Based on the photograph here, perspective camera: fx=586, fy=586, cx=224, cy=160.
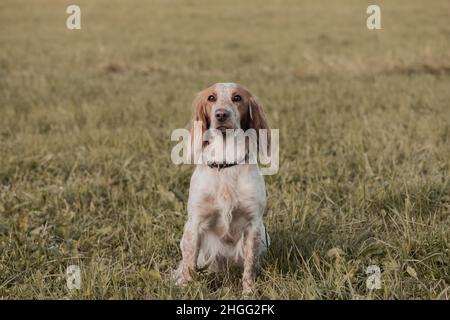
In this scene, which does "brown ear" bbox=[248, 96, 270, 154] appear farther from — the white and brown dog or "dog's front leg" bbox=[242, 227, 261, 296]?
"dog's front leg" bbox=[242, 227, 261, 296]

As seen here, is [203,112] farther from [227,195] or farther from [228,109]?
[227,195]

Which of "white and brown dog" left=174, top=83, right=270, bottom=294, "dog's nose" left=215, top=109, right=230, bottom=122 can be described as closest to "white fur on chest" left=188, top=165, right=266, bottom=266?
"white and brown dog" left=174, top=83, right=270, bottom=294

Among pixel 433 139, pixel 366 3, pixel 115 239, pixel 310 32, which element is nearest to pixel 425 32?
pixel 310 32

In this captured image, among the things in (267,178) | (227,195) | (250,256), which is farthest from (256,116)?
(267,178)

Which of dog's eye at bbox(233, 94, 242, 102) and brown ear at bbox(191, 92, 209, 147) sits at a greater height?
dog's eye at bbox(233, 94, 242, 102)

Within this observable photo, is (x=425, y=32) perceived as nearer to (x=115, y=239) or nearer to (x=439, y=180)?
(x=439, y=180)

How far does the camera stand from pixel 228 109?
3.32 metres

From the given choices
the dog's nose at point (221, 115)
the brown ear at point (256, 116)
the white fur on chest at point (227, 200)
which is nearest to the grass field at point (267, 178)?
the white fur on chest at point (227, 200)

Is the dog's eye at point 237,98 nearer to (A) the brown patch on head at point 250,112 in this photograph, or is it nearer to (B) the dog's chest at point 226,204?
(A) the brown patch on head at point 250,112

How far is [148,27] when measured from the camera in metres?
18.3

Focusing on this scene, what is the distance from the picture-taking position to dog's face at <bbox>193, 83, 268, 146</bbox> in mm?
3318

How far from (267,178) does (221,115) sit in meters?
2.16

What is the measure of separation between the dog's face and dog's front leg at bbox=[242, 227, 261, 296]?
0.65 meters

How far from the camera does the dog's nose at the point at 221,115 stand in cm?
327
